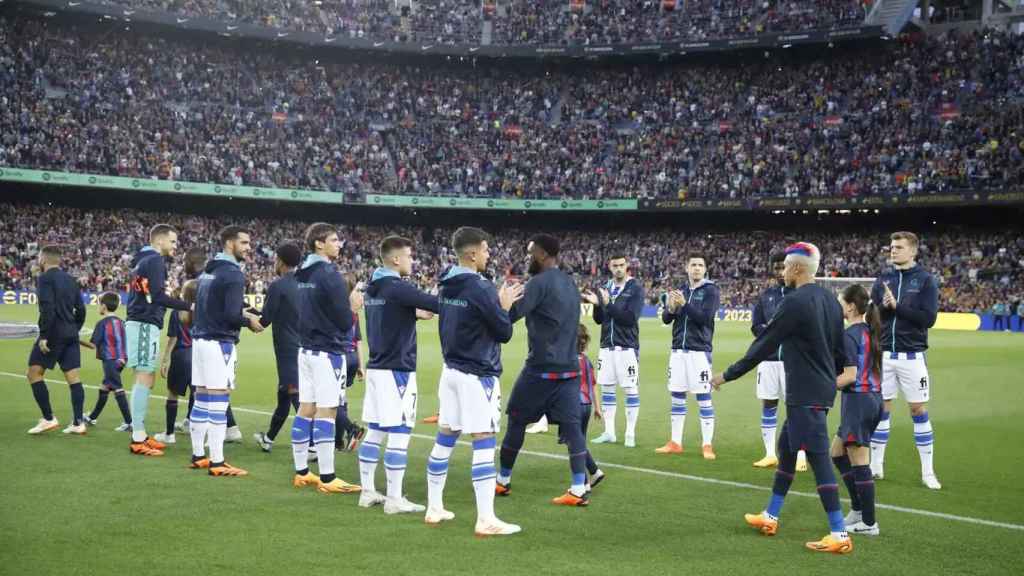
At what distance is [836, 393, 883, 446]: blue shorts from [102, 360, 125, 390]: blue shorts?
9.15m

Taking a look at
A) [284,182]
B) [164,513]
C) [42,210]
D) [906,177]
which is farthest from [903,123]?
[164,513]

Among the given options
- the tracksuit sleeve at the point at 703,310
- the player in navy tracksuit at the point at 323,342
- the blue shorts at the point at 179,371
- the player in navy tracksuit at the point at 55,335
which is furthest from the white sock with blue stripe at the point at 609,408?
the player in navy tracksuit at the point at 55,335

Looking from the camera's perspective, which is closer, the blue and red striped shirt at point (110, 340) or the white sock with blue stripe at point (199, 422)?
the white sock with blue stripe at point (199, 422)

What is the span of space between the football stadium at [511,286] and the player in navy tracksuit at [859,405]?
38 mm

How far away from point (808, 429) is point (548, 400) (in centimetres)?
236

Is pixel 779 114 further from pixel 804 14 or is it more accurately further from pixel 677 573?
pixel 677 573

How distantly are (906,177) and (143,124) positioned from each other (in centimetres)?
4479

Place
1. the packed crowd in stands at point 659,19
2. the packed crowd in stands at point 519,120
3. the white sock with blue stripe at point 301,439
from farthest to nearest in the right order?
the packed crowd in stands at point 659,19
the packed crowd in stands at point 519,120
the white sock with blue stripe at point 301,439

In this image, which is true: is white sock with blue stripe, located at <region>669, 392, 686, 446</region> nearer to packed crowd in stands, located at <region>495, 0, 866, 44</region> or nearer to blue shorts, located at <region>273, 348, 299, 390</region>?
blue shorts, located at <region>273, 348, 299, 390</region>

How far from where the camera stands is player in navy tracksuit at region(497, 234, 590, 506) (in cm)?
817

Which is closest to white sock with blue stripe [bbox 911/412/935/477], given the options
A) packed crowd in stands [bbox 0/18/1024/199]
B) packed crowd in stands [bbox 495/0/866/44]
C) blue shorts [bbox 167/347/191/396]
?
blue shorts [bbox 167/347/191/396]

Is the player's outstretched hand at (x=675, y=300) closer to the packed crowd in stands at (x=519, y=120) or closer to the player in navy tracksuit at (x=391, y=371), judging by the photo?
the player in navy tracksuit at (x=391, y=371)

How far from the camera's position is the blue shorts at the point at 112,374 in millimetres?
11883

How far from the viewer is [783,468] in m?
7.41
